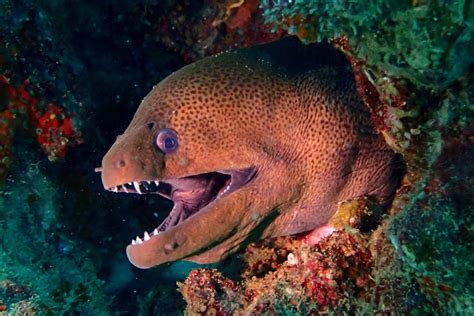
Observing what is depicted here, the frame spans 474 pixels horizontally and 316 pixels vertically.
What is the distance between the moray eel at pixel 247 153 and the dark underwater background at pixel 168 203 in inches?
15.9

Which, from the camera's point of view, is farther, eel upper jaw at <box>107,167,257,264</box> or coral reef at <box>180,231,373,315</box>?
eel upper jaw at <box>107,167,257,264</box>

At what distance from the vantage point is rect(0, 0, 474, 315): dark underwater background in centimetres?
204

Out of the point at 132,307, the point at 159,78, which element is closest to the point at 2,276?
the point at 132,307

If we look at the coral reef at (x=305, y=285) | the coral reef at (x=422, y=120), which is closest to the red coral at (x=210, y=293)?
the coral reef at (x=305, y=285)

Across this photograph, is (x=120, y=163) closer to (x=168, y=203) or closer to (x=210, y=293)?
(x=210, y=293)

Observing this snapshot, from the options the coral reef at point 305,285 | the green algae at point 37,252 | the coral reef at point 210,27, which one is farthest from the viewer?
the coral reef at point 210,27

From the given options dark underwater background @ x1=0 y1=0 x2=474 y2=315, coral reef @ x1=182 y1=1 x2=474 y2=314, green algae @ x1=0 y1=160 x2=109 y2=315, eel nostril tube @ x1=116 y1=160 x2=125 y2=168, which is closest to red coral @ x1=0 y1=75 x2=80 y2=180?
dark underwater background @ x1=0 y1=0 x2=474 y2=315

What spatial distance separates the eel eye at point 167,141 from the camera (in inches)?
125

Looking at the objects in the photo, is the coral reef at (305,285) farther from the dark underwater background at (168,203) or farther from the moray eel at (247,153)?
the moray eel at (247,153)

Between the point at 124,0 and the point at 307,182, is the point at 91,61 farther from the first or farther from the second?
the point at 307,182

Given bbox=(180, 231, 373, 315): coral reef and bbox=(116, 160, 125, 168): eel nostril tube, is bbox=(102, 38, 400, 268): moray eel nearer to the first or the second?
bbox=(116, 160, 125, 168): eel nostril tube

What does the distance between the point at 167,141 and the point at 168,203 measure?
220 centimetres

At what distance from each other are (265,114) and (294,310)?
142cm

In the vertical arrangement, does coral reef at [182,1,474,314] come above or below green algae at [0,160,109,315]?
above
